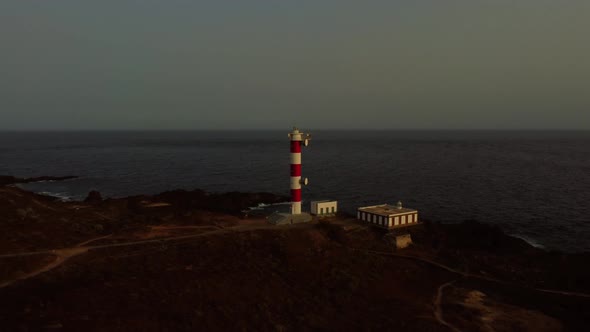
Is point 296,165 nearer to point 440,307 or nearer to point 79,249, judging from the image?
point 440,307

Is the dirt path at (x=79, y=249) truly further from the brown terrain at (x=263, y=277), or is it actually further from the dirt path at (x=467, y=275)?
the dirt path at (x=467, y=275)

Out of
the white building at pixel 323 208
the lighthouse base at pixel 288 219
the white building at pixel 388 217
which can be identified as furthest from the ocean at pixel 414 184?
the lighthouse base at pixel 288 219

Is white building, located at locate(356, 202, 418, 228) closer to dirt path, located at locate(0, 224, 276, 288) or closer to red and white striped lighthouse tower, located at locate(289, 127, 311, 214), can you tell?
red and white striped lighthouse tower, located at locate(289, 127, 311, 214)

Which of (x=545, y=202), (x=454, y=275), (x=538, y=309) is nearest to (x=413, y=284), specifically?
(x=454, y=275)

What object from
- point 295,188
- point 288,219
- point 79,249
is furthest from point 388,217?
point 79,249

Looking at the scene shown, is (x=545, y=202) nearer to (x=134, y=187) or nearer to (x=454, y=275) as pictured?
(x=454, y=275)

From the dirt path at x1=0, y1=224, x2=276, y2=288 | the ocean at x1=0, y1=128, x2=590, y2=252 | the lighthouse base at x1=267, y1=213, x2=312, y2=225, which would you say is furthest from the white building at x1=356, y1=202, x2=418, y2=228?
the ocean at x1=0, y1=128, x2=590, y2=252

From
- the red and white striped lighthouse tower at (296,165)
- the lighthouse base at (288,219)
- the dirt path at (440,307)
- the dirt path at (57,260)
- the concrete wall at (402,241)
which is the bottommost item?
the dirt path at (440,307)
